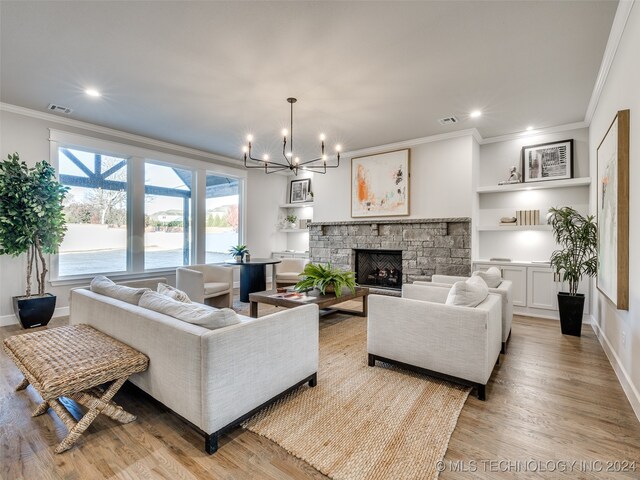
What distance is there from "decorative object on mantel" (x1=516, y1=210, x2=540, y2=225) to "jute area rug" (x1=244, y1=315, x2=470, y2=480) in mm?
3408

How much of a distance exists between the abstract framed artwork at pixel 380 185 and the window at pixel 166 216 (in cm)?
322

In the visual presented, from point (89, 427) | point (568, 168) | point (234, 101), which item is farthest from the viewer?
point (568, 168)

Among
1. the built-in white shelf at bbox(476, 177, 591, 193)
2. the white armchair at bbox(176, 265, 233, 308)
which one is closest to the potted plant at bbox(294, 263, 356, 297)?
the white armchair at bbox(176, 265, 233, 308)

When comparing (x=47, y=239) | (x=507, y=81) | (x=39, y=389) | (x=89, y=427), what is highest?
(x=507, y=81)

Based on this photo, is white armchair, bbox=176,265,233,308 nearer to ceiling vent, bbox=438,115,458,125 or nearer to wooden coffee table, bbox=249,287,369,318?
wooden coffee table, bbox=249,287,369,318

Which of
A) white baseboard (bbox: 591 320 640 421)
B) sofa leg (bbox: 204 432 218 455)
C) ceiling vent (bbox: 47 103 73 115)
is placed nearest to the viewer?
sofa leg (bbox: 204 432 218 455)

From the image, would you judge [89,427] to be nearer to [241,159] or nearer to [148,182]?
[148,182]

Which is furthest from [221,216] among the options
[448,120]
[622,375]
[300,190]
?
[622,375]

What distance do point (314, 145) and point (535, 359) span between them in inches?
173

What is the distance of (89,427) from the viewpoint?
1.93m

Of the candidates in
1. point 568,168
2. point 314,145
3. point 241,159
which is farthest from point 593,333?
point 241,159

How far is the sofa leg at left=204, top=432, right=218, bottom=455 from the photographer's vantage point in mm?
1681

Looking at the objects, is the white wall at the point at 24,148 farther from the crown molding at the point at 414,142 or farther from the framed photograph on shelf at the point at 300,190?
the crown molding at the point at 414,142

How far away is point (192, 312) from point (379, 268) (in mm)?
4665
